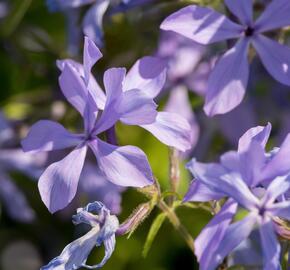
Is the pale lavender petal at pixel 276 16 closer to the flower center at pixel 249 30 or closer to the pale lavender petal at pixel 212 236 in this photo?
the flower center at pixel 249 30

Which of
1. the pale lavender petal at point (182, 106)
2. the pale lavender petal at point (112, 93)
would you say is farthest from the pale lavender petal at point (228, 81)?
the pale lavender petal at point (182, 106)

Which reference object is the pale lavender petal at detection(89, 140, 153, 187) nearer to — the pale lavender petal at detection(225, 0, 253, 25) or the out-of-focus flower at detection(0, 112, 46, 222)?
the pale lavender petal at detection(225, 0, 253, 25)

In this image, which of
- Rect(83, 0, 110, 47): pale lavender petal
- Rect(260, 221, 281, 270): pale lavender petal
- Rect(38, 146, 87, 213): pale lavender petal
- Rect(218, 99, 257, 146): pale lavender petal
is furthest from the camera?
Rect(218, 99, 257, 146): pale lavender petal

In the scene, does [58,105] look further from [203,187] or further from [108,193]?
[203,187]

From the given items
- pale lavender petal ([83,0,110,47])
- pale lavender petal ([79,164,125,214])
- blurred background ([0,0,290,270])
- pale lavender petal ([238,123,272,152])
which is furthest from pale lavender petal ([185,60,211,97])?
pale lavender petal ([238,123,272,152])

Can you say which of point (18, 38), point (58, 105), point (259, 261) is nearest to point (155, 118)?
point (259, 261)

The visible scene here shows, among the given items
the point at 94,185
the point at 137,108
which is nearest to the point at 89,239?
the point at 137,108

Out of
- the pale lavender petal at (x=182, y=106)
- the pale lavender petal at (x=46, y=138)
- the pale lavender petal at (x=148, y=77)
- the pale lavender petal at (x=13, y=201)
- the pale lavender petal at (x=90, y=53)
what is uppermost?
the pale lavender petal at (x=90, y=53)

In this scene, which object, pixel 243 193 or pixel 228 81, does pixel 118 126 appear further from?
pixel 243 193
